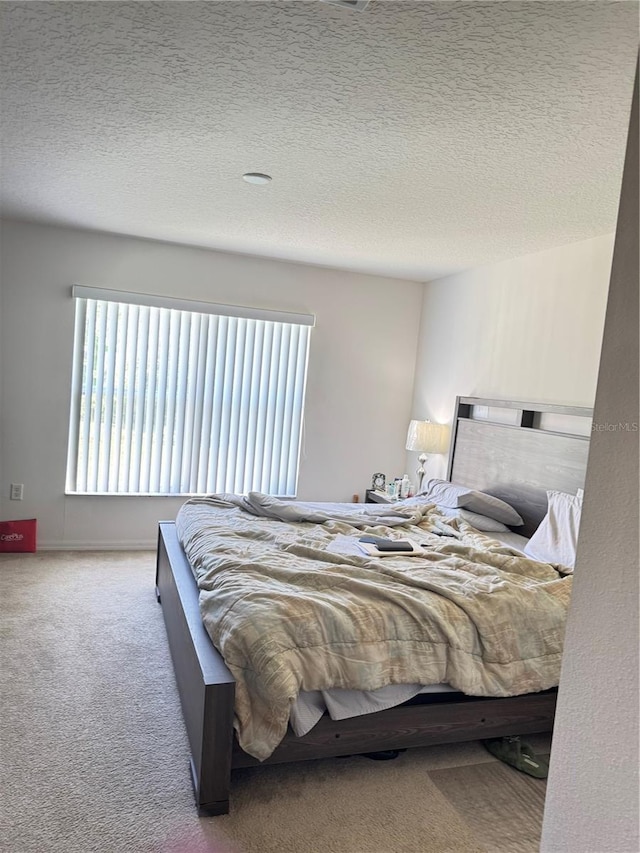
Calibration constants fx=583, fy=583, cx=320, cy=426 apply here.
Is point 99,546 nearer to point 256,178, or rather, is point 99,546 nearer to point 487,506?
point 487,506

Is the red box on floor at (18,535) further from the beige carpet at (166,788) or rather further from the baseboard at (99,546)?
the beige carpet at (166,788)

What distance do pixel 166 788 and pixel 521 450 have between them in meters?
2.74

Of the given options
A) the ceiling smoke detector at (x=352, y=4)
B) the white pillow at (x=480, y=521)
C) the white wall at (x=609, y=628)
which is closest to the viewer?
the white wall at (x=609, y=628)

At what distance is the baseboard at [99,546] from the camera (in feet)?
14.7

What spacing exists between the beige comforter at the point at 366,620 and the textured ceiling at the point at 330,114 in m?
1.78

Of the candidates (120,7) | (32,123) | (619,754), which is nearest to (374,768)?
(619,754)

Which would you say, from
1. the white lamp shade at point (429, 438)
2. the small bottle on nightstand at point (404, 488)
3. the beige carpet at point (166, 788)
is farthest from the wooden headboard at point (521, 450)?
the beige carpet at point (166, 788)

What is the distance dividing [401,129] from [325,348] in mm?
2847

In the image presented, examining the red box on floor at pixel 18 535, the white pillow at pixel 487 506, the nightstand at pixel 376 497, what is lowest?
the red box on floor at pixel 18 535

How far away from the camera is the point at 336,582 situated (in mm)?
2312

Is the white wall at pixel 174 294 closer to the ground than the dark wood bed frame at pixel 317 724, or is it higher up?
higher up

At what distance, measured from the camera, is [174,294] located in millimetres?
4645

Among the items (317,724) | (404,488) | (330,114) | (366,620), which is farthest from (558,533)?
(330,114)

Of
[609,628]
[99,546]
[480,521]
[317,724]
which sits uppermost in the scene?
[609,628]
